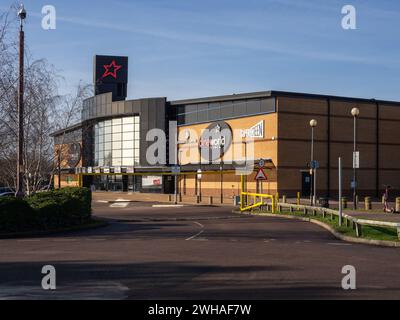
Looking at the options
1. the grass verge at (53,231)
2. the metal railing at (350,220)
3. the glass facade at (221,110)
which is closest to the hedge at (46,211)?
the grass verge at (53,231)

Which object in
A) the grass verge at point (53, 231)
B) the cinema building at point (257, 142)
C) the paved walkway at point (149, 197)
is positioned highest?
the cinema building at point (257, 142)

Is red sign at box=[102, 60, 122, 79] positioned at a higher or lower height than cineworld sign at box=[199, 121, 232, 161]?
higher

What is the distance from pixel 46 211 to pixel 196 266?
1173 cm

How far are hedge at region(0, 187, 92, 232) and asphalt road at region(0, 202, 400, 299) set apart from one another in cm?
176

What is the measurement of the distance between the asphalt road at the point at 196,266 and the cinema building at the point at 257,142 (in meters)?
26.0

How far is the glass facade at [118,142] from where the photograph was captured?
70062mm

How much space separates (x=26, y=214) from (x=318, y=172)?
36.3 m

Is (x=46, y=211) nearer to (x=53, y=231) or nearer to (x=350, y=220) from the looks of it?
(x=53, y=231)

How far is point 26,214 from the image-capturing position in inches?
888

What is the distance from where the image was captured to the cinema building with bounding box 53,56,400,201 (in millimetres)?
53188

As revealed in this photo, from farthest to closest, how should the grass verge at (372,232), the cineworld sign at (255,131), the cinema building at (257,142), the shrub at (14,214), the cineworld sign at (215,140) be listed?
1. the cineworld sign at (215,140)
2. the cineworld sign at (255,131)
3. the cinema building at (257,142)
4. the shrub at (14,214)
5. the grass verge at (372,232)

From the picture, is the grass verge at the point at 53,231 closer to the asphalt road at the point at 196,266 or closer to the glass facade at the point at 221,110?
the asphalt road at the point at 196,266

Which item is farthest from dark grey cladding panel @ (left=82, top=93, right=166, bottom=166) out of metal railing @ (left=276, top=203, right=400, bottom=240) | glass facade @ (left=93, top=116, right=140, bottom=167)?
metal railing @ (left=276, top=203, right=400, bottom=240)

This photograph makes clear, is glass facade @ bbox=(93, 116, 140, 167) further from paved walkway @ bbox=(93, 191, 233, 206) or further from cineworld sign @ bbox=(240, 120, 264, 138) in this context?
cineworld sign @ bbox=(240, 120, 264, 138)
